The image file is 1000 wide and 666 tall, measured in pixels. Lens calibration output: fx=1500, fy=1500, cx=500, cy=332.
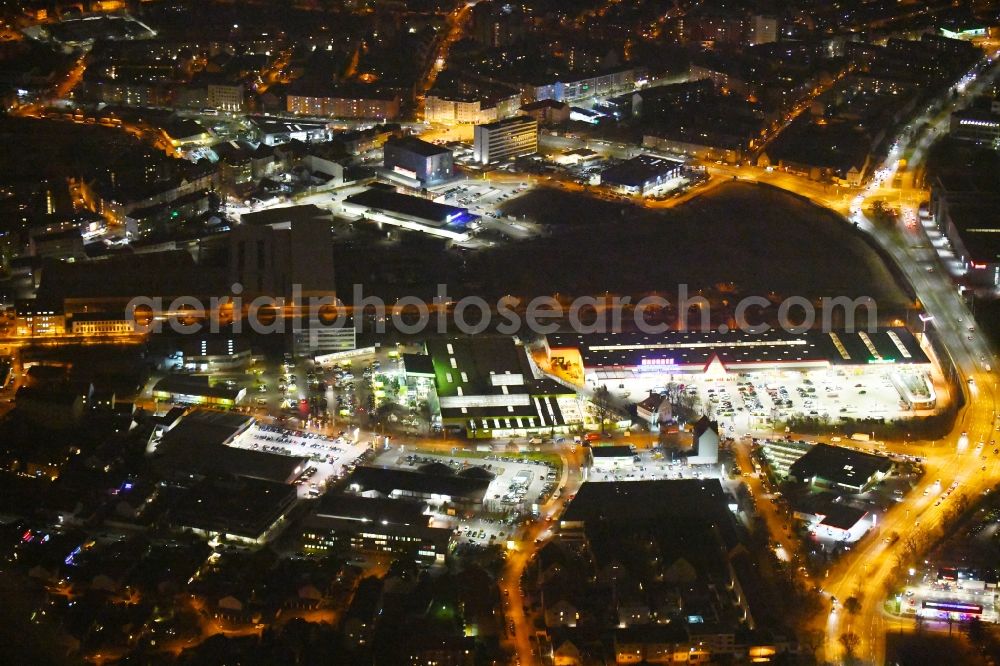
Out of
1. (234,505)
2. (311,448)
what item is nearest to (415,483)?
(311,448)

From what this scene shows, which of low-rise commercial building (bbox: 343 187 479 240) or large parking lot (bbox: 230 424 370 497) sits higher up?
low-rise commercial building (bbox: 343 187 479 240)

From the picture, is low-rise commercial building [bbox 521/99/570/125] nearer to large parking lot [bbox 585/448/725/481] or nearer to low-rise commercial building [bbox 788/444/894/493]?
large parking lot [bbox 585/448/725/481]

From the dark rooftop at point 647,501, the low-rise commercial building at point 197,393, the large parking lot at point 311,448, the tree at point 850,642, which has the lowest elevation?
the large parking lot at point 311,448

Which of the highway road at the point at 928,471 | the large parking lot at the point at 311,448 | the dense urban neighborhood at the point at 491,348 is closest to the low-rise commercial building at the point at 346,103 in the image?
the dense urban neighborhood at the point at 491,348

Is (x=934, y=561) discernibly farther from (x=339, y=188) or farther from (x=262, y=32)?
(x=262, y=32)

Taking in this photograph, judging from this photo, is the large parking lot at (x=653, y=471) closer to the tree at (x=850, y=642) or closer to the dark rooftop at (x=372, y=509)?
the dark rooftop at (x=372, y=509)

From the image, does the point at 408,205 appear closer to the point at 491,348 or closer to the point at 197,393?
the point at 491,348

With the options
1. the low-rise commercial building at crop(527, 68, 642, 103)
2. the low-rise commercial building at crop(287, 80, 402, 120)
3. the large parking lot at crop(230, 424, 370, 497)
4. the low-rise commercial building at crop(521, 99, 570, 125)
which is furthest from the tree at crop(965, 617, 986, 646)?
the low-rise commercial building at crop(527, 68, 642, 103)
